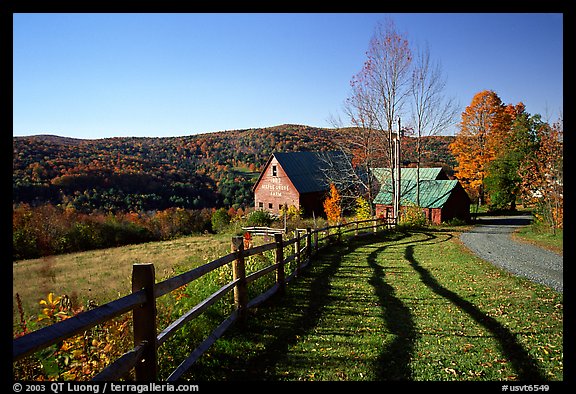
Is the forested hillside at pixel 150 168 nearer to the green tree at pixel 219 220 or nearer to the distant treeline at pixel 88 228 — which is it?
the distant treeline at pixel 88 228

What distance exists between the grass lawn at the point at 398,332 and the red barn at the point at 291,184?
20933mm

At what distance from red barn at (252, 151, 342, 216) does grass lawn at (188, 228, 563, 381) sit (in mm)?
20933

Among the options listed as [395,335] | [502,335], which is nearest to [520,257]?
[502,335]

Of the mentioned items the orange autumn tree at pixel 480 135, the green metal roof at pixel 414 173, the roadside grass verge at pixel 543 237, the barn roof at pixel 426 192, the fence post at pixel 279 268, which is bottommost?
the roadside grass verge at pixel 543 237

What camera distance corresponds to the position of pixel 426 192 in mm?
28016

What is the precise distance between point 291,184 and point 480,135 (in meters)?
15.8

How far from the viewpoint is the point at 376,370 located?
12.9ft

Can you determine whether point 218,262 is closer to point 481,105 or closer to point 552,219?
point 552,219

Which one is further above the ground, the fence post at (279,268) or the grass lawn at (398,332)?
the fence post at (279,268)

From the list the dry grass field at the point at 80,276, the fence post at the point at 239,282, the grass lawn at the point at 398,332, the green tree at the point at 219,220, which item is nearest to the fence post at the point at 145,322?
the grass lawn at the point at 398,332

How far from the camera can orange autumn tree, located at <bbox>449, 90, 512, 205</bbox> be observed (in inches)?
1211

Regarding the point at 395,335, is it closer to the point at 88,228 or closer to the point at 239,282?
the point at 239,282

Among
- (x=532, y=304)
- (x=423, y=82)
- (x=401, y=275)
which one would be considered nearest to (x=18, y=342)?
(x=532, y=304)

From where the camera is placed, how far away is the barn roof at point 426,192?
2681cm
